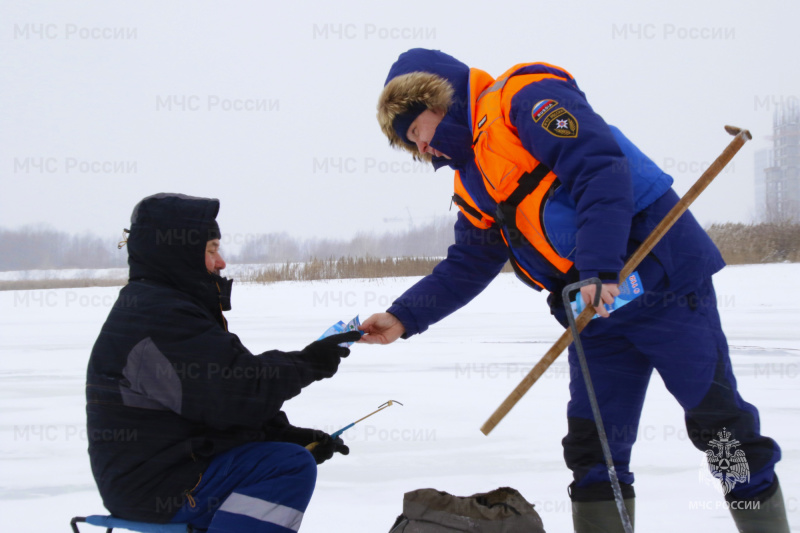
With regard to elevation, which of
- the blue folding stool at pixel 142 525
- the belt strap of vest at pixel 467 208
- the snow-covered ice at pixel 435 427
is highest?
the belt strap of vest at pixel 467 208

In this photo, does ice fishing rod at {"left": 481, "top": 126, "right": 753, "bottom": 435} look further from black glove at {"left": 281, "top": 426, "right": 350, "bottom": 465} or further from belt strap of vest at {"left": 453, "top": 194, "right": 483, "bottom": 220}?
black glove at {"left": 281, "top": 426, "right": 350, "bottom": 465}

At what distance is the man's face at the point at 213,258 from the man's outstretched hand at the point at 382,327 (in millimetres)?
Result: 553

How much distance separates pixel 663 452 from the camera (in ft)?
10.3

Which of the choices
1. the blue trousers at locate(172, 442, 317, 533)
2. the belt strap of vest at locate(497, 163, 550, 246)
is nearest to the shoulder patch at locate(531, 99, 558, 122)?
the belt strap of vest at locate(497, 163, 550, 246)

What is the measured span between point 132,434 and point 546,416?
277 centimetres

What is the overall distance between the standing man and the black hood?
0.65 meters

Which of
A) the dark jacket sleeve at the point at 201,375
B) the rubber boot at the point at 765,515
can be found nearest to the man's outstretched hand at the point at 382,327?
the dark jacket sleeve at the point at 201,375

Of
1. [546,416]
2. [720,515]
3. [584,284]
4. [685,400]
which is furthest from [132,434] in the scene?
[546,416]

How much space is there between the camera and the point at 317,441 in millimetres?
2178

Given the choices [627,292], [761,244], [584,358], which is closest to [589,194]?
[627,292]

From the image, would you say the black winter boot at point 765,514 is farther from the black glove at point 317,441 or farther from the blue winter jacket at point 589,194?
the black glove at point 317,441

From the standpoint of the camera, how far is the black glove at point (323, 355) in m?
1.85

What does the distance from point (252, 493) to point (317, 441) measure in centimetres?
52

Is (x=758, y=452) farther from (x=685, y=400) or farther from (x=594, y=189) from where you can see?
(x=594, y=189)
